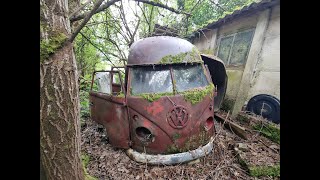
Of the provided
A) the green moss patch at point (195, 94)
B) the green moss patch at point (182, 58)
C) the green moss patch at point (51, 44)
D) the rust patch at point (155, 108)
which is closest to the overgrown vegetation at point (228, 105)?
the green moss patch at point (195, 94)

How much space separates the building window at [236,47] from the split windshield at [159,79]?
3149 mm

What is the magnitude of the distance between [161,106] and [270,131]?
295 centimetres

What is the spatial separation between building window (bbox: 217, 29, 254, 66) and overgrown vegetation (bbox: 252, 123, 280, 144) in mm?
2269

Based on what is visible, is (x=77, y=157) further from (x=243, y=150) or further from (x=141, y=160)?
(x=243, y=150)

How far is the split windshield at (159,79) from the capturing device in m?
4.04

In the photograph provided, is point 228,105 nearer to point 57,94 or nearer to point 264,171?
point 264,171

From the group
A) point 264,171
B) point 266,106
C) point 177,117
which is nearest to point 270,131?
point 266,106

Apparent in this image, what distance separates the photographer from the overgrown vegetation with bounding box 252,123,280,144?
15.4 feet

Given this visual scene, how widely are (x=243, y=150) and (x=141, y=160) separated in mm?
2134

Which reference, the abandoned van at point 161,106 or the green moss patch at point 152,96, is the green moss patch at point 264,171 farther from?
the green moss patch at point 152,96

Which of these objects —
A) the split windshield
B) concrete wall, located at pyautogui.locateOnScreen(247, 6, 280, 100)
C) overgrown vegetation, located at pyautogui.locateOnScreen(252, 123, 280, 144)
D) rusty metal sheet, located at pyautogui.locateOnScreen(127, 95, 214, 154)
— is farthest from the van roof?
overgrown vegetation, located at pyautogui.locateOnScreen(252, 123, 280, 144)
